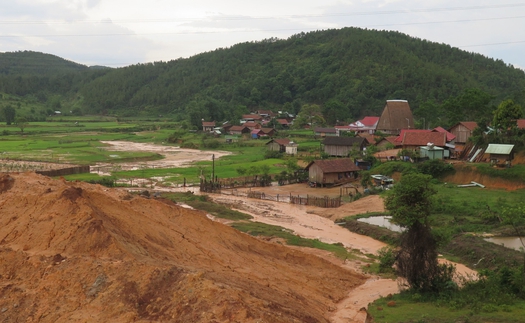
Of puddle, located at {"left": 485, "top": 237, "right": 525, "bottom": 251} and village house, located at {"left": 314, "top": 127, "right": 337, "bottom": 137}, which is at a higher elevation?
village house, located at {"left": 314, "top": 127, "right": 337, "bottom": 137}

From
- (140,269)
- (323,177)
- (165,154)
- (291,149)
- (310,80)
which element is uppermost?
(310,80)

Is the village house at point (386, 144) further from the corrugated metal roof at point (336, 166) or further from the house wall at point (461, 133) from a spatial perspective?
the corrugated metal roof at point (336, 166)

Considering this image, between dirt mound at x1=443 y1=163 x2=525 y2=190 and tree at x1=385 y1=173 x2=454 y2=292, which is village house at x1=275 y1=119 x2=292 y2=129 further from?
tree at x1=385 y1=173 x2=454 y2=292

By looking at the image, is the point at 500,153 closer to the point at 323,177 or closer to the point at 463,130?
the point at 463,130

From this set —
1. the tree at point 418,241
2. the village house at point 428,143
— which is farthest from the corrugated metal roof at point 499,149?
the tree at point 418,241

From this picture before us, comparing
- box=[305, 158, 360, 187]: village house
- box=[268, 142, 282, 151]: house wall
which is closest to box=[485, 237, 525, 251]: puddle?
box=[305, 158, 360, 187]: village house

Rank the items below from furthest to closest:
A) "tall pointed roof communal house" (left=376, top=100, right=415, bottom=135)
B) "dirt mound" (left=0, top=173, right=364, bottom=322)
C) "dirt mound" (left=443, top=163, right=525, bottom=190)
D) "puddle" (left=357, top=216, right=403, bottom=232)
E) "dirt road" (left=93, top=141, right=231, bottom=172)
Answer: "tall pointed roof communal house" (left=376, top=100, right=415, bottom=135) → "dirt road" (left=93, top=141, right=231, bottom=172) → "dirt mound" (left=443, top=163, right=525, bottom=190) → "puddle" (left=357, top=216, right=403, bottom=232) → "dirt mound" (left=0, top=173, right=364, bottom=322)

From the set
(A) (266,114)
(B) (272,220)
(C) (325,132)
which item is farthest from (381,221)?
(A) (266,114)

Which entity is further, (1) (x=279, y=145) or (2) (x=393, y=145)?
(1) (x=279, y=145)
